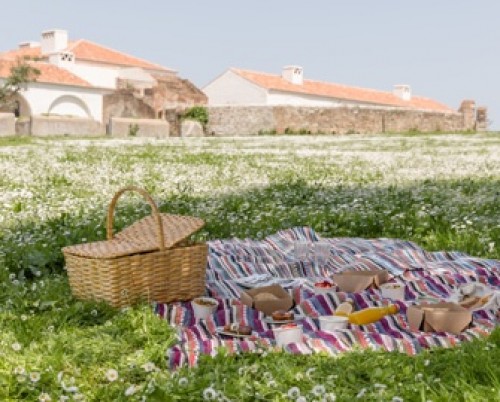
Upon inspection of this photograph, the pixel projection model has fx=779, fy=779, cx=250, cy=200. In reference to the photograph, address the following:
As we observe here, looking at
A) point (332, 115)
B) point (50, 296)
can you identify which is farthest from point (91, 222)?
point (332, 115)

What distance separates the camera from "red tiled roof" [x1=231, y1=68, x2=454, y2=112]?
224 feet

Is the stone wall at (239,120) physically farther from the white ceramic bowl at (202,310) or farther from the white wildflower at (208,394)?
the white wildflower at (208,394)

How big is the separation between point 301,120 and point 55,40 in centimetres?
3416

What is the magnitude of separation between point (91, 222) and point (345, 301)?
3.37 m

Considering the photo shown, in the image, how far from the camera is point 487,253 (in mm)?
6566

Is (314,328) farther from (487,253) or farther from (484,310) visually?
(487,253)

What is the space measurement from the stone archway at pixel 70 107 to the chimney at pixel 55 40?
436 inches

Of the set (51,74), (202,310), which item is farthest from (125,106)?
(202,310)

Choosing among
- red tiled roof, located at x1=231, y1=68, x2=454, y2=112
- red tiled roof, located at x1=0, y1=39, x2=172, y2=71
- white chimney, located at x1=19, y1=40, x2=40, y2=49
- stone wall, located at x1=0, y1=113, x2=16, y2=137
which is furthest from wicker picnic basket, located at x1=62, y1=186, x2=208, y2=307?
white chimney, located at x1=19, y1=40, x2=40, y2=49

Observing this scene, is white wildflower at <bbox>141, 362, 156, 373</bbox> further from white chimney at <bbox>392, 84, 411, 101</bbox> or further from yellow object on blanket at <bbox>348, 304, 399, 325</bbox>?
white chimney at <bbox>392, 84, 411, 101</bbox>

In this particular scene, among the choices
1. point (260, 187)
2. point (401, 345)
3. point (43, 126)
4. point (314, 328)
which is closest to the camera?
point (401, 345)

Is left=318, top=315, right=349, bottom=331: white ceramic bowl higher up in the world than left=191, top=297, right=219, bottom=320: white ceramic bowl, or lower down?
higher up

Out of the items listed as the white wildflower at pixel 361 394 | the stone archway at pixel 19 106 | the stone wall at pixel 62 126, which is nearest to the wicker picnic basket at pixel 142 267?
the white wildflower at pixel 361 394

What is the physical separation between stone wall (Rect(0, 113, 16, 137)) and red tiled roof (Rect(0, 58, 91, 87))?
23.5 metres
